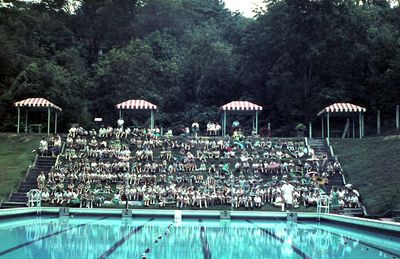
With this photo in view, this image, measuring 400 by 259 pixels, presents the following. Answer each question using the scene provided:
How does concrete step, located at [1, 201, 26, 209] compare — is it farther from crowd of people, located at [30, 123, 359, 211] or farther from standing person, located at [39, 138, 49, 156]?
standing person, located at [39, 138, 49, 156]

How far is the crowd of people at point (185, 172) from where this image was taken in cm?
2602

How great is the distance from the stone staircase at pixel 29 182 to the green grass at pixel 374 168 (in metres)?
16.6

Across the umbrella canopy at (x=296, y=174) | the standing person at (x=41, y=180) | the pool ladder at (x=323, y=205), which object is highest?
the umbrella canopy at (x=296, y=174)

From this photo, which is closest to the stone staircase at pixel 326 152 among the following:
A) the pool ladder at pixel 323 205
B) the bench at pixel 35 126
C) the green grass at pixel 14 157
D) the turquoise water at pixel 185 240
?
the pool ladder at pixel 323 205

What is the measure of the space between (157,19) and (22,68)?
18894mm

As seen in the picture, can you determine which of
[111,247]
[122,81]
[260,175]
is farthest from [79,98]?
[111,247]

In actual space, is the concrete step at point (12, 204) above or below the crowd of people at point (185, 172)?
below

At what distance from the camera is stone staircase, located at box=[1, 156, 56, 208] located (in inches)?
1014

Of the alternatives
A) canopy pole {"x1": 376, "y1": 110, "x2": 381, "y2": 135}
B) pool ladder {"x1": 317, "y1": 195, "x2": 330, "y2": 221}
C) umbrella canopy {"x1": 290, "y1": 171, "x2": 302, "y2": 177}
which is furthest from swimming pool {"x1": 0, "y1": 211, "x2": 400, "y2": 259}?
canopy pole {"x1": 376, "y1": 110, "x2": 381, "y2": 135}

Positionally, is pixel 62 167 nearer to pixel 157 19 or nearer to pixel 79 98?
pixel 79 98

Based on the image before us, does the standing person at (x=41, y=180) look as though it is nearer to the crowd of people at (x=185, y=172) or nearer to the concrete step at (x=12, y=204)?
the crowd of people at (x=185, y=172)

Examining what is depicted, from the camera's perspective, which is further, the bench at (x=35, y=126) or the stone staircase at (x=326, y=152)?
the bench at (x=35, y=126)

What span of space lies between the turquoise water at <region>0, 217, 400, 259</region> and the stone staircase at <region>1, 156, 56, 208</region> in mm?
6144

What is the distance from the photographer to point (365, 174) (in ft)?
90.5
